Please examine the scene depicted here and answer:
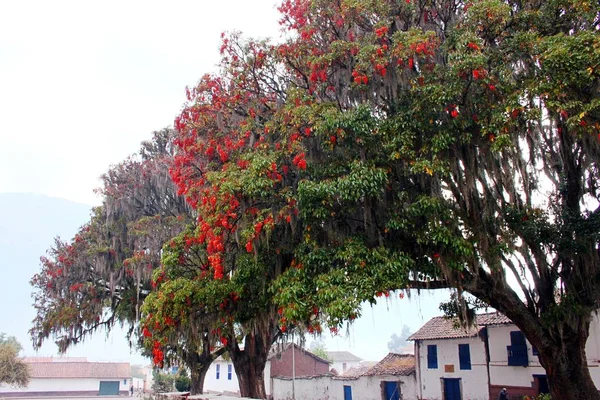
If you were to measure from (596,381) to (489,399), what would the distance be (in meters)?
6.05

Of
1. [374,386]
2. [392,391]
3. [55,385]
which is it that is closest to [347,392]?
[374,386]

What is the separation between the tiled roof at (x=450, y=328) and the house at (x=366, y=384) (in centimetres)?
248

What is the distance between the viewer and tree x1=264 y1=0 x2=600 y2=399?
11.1 metres

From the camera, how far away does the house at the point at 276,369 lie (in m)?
42.9

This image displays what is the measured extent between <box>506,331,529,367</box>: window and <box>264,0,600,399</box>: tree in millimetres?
11951

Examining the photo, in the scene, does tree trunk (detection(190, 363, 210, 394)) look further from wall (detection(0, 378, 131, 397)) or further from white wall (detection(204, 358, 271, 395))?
wall (detection(0, 378, 131, 397))

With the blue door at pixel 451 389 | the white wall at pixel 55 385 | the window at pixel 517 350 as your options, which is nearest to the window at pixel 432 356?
the blue door at pixel 451 389

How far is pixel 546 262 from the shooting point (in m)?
13.7

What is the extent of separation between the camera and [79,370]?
208 feet

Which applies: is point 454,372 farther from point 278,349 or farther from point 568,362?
point 568,362

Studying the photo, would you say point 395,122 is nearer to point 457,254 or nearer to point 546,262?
point 457,254

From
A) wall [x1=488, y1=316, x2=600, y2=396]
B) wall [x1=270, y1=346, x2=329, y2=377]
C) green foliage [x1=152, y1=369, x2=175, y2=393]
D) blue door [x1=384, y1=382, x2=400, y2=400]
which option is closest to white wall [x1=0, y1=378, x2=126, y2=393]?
green foliage [x1=152, y1=369, x2=175, y2=393]

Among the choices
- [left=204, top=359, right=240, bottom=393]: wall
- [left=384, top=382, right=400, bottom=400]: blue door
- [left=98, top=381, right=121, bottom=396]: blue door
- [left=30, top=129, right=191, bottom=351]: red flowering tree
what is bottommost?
[left=98, top=381, right=121, bottom=396]: blue door

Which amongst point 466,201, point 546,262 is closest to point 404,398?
point 546,262
